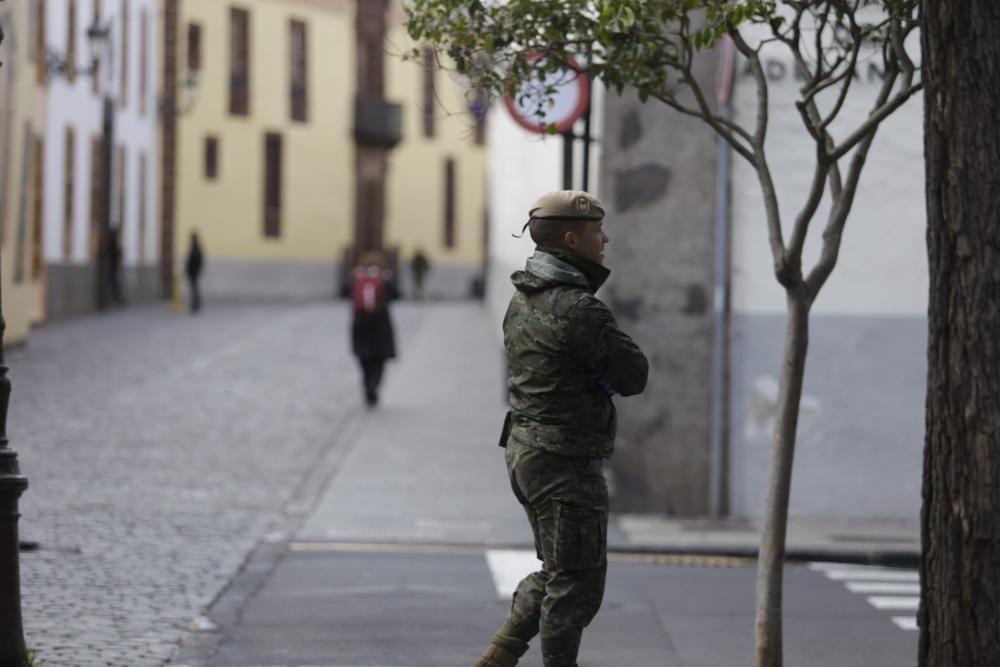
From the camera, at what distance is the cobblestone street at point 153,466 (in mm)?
8758

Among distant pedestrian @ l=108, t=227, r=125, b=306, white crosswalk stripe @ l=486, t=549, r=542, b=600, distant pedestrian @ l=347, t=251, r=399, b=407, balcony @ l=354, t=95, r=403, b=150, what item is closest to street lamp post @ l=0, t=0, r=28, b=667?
white crosswalk stripe @ l=486, t=549, r=542, b=600

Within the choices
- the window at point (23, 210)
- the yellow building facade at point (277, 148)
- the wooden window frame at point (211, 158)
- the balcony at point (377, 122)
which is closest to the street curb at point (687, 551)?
the window at point (23, 210)

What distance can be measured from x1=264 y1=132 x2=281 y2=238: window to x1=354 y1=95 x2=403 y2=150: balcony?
3.26 meters

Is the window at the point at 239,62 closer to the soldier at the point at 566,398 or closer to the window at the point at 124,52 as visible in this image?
the window at the point at 124,52

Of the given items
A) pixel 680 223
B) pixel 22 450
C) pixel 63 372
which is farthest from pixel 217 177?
pixel 680 223

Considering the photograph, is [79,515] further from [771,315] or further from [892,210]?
[892,210]

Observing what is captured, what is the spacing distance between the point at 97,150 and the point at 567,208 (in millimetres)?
32706

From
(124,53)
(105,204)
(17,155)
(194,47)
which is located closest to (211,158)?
(194,47)

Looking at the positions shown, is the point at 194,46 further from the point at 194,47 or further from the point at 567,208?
the point at 567,208

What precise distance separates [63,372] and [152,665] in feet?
50.2

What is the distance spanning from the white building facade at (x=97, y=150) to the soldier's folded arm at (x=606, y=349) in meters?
23.8

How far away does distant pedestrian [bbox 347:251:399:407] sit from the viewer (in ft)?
64.8

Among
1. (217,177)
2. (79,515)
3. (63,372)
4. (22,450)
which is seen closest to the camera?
(79,515)

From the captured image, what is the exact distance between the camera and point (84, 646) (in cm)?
770
